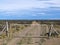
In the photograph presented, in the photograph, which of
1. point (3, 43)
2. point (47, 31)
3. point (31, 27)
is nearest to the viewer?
point (3, 43)

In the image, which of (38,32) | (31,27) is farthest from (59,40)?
(31,27)

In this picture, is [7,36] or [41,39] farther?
[7,36]

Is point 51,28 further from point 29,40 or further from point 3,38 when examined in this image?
point 3,38

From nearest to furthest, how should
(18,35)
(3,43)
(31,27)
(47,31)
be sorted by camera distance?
(3,43), (18,35), (47,31), (31,27)

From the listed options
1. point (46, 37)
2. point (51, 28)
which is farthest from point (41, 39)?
point (51, 28)

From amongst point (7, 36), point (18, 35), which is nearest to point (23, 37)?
point (18, 35)

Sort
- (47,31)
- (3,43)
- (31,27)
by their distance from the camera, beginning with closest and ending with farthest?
(3,43), (47,31), (31,27)

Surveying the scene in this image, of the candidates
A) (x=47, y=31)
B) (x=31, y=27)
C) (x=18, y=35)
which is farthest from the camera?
(x=31, y=27)

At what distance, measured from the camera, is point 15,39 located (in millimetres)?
9898

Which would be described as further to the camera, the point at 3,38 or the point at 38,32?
the point at 38,32

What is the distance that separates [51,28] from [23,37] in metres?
1.55

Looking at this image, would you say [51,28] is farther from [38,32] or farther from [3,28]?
[3,28]

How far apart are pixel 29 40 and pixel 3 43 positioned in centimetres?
118

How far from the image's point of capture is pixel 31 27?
11.9 meters
